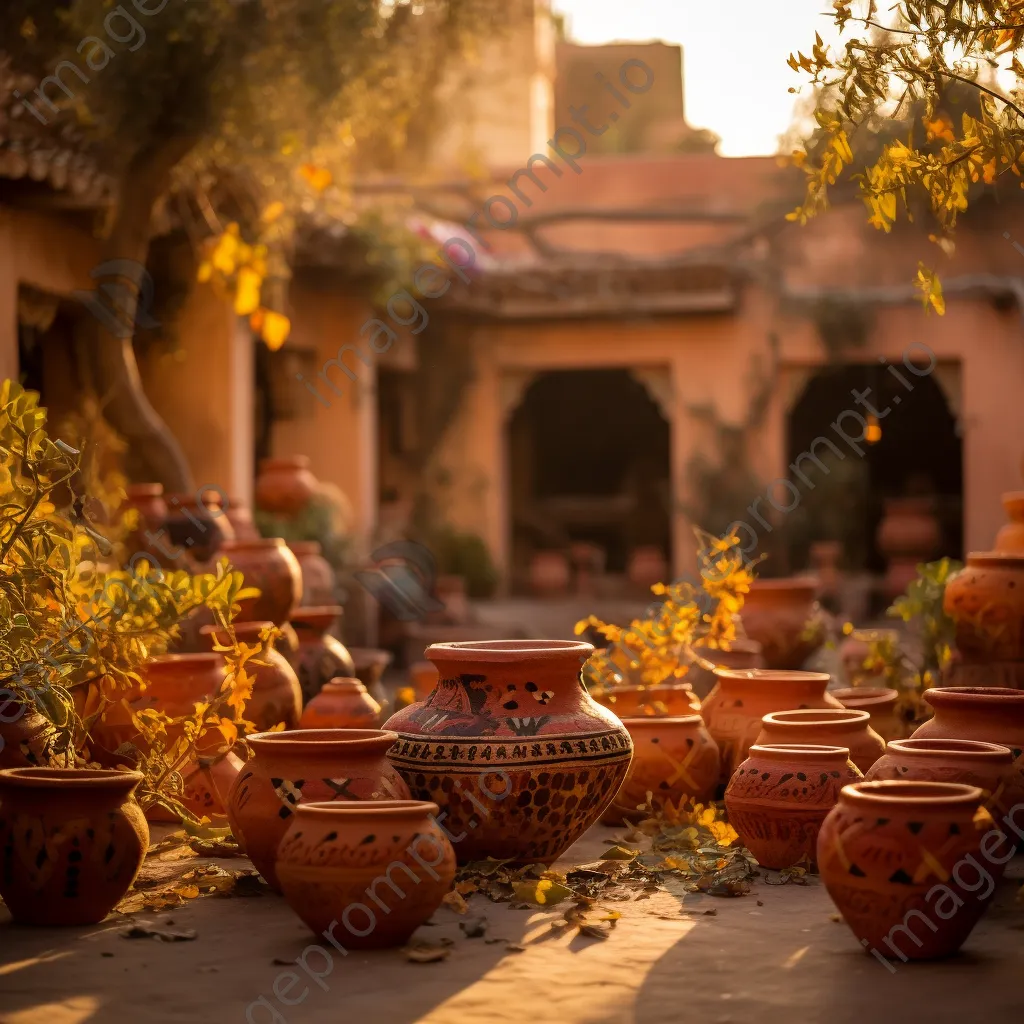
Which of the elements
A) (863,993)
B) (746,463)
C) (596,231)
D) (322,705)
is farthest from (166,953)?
(596,231)

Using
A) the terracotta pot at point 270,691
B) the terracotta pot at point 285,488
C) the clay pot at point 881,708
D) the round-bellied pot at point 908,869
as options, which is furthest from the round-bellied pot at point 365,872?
the terracotta pot at point 285,488

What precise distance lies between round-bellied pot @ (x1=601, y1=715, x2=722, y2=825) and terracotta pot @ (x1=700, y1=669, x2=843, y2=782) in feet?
0.55

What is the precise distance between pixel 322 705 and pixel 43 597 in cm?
145

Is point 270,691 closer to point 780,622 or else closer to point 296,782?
point 296,782

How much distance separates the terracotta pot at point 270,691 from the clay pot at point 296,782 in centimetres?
136

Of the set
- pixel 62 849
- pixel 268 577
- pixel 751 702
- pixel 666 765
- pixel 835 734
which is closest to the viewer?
pixel 62 849

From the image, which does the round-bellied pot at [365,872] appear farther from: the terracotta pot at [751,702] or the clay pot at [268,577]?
the clay pot at [268,577]

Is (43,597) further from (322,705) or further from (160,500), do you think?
(160,500)

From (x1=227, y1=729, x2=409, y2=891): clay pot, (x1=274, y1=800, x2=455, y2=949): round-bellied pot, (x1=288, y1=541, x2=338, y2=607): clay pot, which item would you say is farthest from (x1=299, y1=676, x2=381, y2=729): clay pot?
(x1=288, y1=541, x2=338, y2=607): clay pot

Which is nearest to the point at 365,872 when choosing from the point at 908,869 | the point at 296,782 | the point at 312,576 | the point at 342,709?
the point at 296,782

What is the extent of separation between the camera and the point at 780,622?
8.14 m

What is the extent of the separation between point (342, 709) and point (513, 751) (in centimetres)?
181

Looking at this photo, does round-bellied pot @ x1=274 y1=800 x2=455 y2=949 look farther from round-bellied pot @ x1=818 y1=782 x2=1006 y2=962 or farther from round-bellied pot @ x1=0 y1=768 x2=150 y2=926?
round-bellied pot @ x1=818 y1=782 x2=1006 y2=962

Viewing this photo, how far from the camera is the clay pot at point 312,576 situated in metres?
8.86
